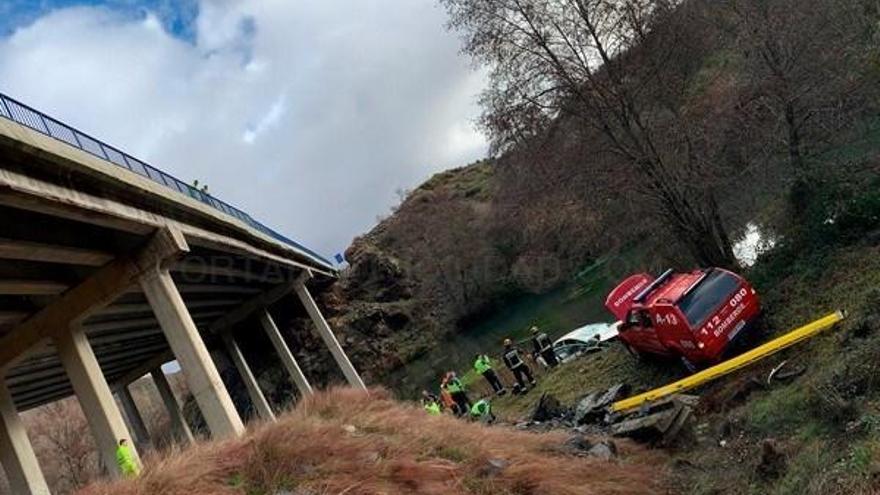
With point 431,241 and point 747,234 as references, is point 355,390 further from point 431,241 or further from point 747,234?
point 431,241

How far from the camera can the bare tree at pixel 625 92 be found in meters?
17.7

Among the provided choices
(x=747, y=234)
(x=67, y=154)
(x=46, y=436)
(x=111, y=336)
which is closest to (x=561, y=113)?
(x=747, y=234)

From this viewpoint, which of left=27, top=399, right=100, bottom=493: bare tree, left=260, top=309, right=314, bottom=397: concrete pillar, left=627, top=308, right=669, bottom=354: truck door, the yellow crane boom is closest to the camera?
the yellow crane boom

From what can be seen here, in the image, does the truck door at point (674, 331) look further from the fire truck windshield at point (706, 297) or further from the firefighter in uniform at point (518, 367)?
the firefighter in uniform at point (518, 367)

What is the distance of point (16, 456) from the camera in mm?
19219

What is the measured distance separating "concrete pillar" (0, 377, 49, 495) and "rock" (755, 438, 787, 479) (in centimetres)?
1789

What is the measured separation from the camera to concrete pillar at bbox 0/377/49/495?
62.1 feet

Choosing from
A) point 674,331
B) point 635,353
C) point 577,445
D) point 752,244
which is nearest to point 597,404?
point 674,331

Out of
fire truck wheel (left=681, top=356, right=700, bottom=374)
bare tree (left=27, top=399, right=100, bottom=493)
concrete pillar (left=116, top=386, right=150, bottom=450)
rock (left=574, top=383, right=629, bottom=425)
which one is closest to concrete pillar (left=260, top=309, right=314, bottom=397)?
concrete pillar (left=116, top=386, right=150, bottom=450)

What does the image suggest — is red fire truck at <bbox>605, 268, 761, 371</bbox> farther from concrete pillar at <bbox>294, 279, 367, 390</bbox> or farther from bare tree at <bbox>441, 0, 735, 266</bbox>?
concrete pillar at <bbox>294, 279, 367, 390</bbox>

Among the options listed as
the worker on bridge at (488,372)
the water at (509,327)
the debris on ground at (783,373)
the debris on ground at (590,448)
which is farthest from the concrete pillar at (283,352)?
the debris on ground at (783,373)

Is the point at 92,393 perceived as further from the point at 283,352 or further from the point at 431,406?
the point at 283,352

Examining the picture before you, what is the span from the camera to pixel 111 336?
27.4 m

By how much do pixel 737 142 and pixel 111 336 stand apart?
22.7m
